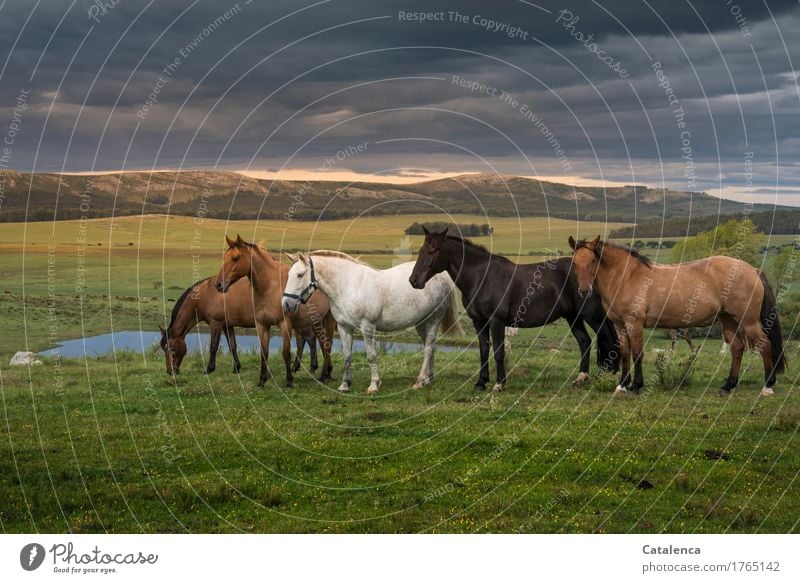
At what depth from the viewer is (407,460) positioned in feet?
46.1

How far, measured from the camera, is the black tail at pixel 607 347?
20630mm

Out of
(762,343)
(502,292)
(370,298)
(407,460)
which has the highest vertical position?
(502,292)

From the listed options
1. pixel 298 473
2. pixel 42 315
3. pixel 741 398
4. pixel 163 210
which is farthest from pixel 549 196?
pixel 298 473

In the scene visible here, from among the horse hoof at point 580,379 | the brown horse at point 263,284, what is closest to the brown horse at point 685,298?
the horse hoof at point 580,379

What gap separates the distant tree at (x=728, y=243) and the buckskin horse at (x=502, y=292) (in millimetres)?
19270

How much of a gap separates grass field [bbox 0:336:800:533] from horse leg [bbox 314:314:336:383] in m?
1.31

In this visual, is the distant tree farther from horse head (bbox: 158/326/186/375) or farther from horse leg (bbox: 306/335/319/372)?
horse head (bbox: 158/326/186/375)

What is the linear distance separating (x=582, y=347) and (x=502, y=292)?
2.48 meters

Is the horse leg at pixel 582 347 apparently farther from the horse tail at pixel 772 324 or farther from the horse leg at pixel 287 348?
the horse leg at pixel 287 348

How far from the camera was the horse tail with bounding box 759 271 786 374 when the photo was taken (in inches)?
734

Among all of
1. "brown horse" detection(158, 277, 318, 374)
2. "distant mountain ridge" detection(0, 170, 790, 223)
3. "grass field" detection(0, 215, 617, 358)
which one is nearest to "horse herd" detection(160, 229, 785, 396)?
"brown horse" detection(158, 277, 318, 374)
